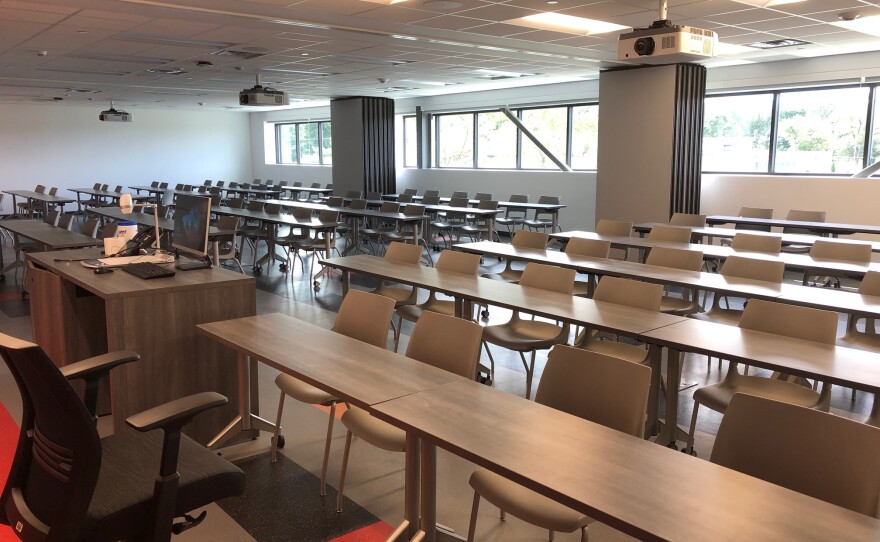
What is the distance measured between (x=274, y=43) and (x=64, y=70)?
4272 mm

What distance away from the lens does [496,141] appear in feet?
45.2

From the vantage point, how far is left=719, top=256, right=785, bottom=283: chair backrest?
15.5 ft

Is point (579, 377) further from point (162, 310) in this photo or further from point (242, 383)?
point (162, 310)

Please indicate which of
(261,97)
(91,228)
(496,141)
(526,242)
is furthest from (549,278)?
(496,141)

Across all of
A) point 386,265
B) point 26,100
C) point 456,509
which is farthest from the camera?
point 26,100

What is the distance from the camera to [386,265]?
5.38 metres

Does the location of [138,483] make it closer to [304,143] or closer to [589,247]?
[589,247]

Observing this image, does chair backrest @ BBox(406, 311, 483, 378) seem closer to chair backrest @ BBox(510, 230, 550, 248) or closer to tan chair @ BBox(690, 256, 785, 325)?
tan chair @ BBox(690, 256, 785, 325)

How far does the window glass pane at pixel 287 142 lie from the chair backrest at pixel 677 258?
50.1 ft

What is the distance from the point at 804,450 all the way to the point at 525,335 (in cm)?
252

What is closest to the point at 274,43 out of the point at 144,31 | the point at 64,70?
the point at 144,31

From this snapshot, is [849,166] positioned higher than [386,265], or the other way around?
[849,166]

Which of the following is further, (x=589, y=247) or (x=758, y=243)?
(x=758, y=243)

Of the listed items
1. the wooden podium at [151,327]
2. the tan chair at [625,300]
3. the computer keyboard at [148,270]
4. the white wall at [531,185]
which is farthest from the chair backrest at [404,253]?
the white wall at [531,185]
